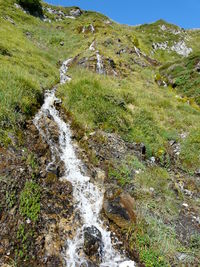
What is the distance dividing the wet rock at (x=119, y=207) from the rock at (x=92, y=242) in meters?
0.95

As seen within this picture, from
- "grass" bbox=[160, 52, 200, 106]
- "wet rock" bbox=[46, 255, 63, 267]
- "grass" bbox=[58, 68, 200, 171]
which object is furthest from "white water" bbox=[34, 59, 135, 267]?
"grass" bbox=[160, 52, 200, 106]

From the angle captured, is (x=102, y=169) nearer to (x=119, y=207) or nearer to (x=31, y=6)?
(x=119, y=207)

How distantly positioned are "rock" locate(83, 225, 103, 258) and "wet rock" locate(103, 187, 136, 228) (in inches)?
37.4

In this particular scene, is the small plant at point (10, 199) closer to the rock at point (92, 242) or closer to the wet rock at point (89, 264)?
the rock at point (92, 242)

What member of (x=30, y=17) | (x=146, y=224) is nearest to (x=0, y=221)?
(x=146, y=224)

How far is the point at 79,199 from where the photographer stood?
9.07 m

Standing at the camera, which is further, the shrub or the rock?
the shrub

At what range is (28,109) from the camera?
12.6 meters

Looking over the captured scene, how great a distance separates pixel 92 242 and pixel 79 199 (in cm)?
202

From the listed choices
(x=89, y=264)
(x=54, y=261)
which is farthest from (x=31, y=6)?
(x=89, y=264)

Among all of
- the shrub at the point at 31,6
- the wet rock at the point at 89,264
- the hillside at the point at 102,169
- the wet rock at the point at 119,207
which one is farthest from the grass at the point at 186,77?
the shrub at the point at 31,6

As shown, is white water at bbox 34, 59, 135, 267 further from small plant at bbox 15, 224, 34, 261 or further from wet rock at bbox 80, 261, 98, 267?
small plant at bbox 15, 224, 34, 261

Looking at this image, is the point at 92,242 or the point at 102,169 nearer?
the point at 92,242

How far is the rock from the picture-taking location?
733 cm
